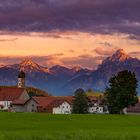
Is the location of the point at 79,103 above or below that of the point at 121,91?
below

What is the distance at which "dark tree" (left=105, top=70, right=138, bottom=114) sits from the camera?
148 metres

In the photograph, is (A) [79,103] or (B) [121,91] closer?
(B) [121,91]

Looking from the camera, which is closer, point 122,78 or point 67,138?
point 67,138

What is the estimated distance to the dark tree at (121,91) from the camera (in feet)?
487

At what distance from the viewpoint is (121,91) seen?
14862 centimetres

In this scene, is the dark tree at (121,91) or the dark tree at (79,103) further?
the dark tree at (79,103)

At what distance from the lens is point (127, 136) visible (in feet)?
177

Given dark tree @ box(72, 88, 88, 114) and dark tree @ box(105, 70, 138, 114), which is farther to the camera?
dark tree @ box(72, 88, 88, 114)

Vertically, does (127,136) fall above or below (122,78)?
below

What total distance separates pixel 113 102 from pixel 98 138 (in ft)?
323

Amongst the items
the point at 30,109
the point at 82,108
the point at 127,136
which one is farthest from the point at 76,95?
the point at 127,136

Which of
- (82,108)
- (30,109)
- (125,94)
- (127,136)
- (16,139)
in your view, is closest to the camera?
(16,139)

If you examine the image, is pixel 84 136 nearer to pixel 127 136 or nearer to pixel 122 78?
pixel 127 136

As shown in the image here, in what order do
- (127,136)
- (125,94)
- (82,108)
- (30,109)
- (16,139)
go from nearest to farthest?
(16,139)
(127,136)
(125,94)
(82,108)
(30,109)
